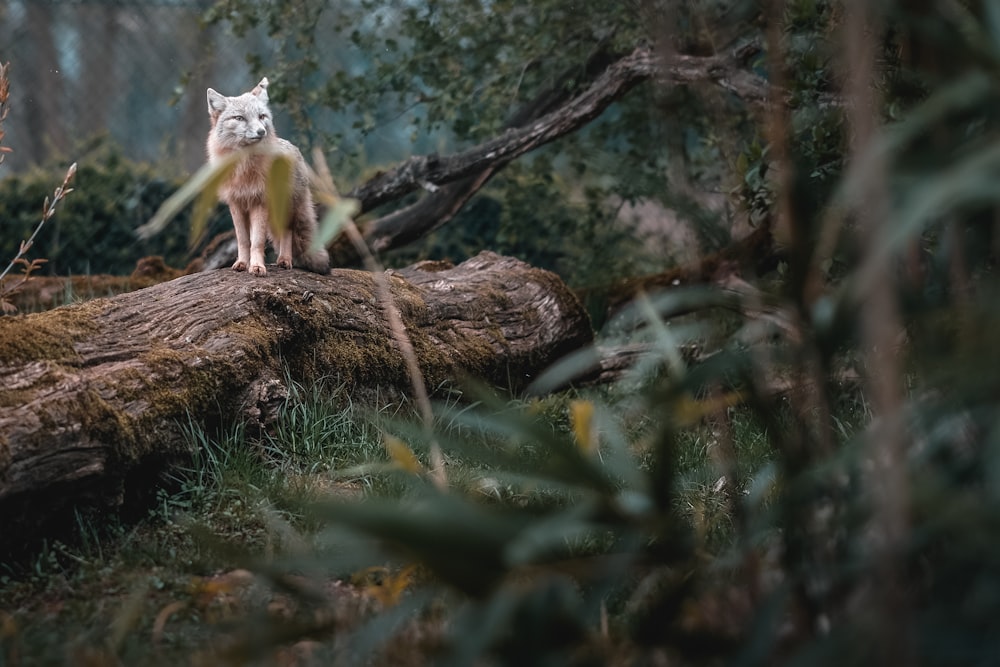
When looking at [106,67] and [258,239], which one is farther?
[106,67]

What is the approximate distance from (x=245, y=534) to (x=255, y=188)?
7.10 ft

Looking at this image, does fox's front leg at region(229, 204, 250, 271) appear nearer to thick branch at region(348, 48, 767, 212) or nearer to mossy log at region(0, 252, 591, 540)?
mossy log at region(0, 252, 591, 540)

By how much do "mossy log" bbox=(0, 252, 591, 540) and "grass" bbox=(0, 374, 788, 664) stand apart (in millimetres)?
136

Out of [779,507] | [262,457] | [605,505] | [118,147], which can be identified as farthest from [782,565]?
[118,147]

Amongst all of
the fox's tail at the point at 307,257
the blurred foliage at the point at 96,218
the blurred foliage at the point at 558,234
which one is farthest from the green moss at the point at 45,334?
the blurred foliage at the point at 96,218

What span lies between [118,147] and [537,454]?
282 inches

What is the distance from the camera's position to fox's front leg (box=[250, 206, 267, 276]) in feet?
15.4

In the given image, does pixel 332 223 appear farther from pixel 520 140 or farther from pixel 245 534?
pixel 520 140

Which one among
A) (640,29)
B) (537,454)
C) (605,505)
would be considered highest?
(640,29)

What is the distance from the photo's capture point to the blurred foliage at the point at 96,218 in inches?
339

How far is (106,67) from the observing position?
11344 millimetres

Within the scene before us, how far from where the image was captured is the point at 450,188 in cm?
698

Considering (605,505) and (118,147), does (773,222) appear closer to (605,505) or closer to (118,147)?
(605,505)

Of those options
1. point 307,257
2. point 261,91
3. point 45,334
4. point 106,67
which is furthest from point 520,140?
point 106,67
